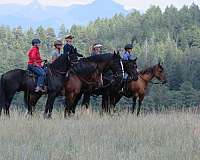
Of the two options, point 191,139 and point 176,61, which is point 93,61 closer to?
point 191,139

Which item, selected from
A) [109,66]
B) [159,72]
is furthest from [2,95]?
[159,72]

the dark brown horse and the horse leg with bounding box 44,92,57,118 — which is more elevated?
the dark brown horse

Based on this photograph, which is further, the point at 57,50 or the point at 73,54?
the point at 57,50

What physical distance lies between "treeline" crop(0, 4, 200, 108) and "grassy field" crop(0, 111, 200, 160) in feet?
169

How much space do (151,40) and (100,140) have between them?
155004mm

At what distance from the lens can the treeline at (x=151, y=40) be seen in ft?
303

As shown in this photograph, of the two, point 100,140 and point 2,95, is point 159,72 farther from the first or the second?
point 100,140

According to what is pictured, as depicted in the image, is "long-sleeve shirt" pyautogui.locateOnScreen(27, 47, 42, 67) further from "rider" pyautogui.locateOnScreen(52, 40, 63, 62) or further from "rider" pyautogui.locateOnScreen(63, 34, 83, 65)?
"rider" pyautogui.locateOnScreen(63, 34, 83, 65)

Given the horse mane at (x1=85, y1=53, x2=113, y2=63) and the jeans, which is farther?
the horse mane at (x1=85, y1=53, x2=113, y2=63)

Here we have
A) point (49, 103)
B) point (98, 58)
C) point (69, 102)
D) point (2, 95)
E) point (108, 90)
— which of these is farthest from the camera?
point (108, 90)

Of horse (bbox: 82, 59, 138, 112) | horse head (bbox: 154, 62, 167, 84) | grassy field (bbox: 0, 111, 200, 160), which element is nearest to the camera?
grassy field (bbox: 0, 111, 200, 160)

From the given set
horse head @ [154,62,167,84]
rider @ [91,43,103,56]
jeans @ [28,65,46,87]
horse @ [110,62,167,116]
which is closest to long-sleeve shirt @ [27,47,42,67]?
jeans @ [28,65,46,87]

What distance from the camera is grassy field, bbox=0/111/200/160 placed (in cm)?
735

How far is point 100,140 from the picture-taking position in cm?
875
